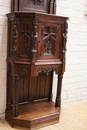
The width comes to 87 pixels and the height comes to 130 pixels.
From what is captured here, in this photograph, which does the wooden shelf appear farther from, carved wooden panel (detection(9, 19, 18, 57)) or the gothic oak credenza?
carved wooden panel (detection(9, 19, 18, 57))

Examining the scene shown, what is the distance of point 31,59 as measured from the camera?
1.80 metres

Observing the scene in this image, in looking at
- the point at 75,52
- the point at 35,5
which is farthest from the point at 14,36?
the point at 75,52

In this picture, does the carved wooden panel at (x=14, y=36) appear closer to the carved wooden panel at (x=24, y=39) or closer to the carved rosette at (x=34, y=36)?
the carved wooden panel at (x=24, y=39)

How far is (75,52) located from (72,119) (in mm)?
1068

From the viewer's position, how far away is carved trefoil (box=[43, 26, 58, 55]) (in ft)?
6.15

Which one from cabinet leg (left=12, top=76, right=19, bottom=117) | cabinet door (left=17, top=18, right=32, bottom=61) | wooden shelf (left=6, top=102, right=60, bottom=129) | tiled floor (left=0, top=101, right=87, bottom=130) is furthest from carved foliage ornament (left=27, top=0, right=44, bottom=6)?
tiled floor (left=0, top=101, right=87, bottom=130)

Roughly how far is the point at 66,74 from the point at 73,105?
57 centimetres

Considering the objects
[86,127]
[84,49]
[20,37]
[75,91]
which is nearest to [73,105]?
[75,91]

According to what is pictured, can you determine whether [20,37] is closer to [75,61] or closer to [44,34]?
[44,34]

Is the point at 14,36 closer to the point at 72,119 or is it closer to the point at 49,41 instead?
the point at 49,41

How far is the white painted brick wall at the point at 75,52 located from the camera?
245 cm

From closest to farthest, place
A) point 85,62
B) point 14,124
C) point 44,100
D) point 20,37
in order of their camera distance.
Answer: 1. point 20,37
2. point 14,124
3. point 44,100
4. point 85,62

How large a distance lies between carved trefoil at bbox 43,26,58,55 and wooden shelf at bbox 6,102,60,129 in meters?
0.82

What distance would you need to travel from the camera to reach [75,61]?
268 cm
